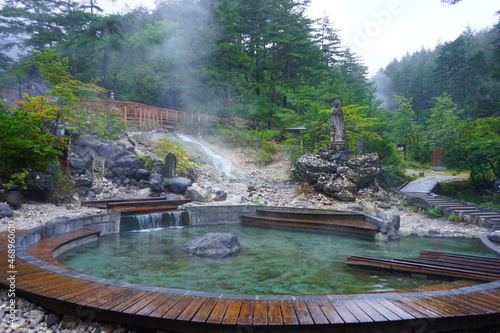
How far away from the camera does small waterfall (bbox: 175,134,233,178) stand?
19250 millimetres

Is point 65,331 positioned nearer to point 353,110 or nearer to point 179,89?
point 353,110

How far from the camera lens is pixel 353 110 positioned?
16.1 m

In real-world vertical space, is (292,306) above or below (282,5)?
below

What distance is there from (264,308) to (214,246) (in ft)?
12.5

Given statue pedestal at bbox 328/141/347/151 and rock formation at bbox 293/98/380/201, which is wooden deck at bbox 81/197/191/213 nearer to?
rock formation at bbox 293/98/380/201

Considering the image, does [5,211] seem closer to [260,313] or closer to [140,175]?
[140,175]

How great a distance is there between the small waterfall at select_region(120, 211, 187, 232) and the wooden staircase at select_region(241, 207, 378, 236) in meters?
2.28

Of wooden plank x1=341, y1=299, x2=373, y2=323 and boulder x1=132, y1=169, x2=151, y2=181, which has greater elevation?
boulder x1=132, y1=169, x2=151, y2=181

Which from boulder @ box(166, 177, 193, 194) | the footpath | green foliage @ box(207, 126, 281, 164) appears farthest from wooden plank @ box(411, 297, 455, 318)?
green foliage @ box(207, 126, 281, 164)

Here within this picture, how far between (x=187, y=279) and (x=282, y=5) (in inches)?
1261

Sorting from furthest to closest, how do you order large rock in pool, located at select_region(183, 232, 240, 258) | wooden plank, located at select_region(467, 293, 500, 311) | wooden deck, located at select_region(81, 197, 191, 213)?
wooden deck, located at select_region(81, 197, 191, 213), large rock in pool, located at select_region(183, 232, 240, 258), wooden plank, located at select_region(467, 293, 500, 311)

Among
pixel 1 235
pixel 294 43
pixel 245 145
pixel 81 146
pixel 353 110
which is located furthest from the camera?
pixel 294 43

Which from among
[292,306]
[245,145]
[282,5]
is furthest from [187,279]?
[282,5]

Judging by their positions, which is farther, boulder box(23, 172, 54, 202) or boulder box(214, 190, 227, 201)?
boulder box(214, 190, 227, 201)
